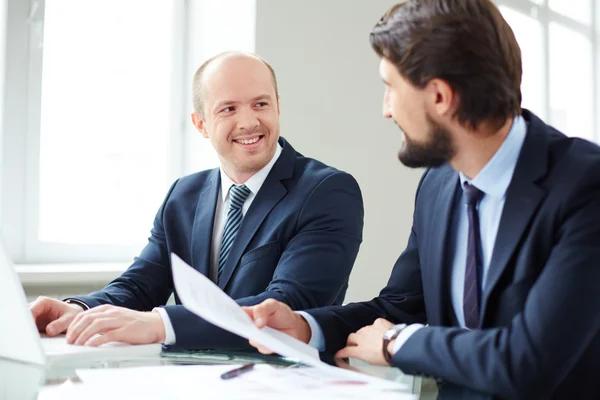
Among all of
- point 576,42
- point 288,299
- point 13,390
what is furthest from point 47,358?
point 576,42

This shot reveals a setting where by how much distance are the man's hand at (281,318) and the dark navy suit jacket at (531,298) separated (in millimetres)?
50

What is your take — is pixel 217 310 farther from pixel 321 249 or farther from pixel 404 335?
pixel 321 249

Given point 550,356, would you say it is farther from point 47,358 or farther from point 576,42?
point 576,42

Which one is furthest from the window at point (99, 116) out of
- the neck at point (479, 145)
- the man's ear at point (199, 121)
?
the neck at point (479, 145)

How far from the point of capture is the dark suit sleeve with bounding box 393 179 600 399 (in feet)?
4.59

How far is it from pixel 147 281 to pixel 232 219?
0.32 m

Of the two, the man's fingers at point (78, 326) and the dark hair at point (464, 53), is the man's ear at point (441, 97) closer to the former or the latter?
the dark hair at point (464, 53)

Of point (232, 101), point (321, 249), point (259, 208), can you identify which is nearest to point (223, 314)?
point (321, 249)

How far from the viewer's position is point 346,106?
12.5 feet

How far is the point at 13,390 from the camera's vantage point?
4.37 feet

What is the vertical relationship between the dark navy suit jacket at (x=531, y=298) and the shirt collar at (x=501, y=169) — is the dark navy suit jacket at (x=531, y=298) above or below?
below

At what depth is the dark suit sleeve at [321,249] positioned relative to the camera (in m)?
2.14

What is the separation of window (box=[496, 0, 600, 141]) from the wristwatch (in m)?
3.50

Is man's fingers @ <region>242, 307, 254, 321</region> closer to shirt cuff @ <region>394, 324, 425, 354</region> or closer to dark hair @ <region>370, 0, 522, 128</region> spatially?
shirt cuff @ <region>394, 324, 425, 354</region>
